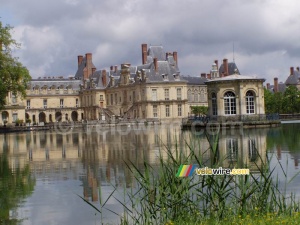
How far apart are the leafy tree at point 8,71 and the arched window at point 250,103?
57.0ft

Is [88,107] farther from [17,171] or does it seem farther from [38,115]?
[17,171]

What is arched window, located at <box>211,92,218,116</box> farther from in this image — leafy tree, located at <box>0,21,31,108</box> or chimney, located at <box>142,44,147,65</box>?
chimney, located at <box>142,44,147,65</box>

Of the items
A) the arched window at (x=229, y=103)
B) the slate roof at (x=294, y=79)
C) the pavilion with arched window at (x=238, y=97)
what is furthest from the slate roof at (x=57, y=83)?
the arched window at (x=229, y=103)

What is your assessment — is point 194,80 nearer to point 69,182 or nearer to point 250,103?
point 250,103

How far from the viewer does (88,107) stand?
83.6 m

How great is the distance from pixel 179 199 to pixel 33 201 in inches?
158

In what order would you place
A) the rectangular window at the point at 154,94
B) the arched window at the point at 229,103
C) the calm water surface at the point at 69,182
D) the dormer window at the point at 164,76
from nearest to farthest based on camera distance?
the calm water surface at the point at 69,182 < the arched window at the point at 229,103 < the rectangular window at the point at 154,94 < the dormer window at the point at 164,76

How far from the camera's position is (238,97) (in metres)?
44.4

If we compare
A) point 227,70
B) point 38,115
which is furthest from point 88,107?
point 227,70

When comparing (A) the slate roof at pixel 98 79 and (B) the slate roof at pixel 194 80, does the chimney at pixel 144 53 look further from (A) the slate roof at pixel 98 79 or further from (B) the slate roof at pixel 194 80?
(B) the slate roof at pixel 194 80

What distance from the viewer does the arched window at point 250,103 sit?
147 ft

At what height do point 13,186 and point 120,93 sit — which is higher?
point 120,93

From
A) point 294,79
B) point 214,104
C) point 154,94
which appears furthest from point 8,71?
point 294,79

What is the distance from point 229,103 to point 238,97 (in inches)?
36.2
